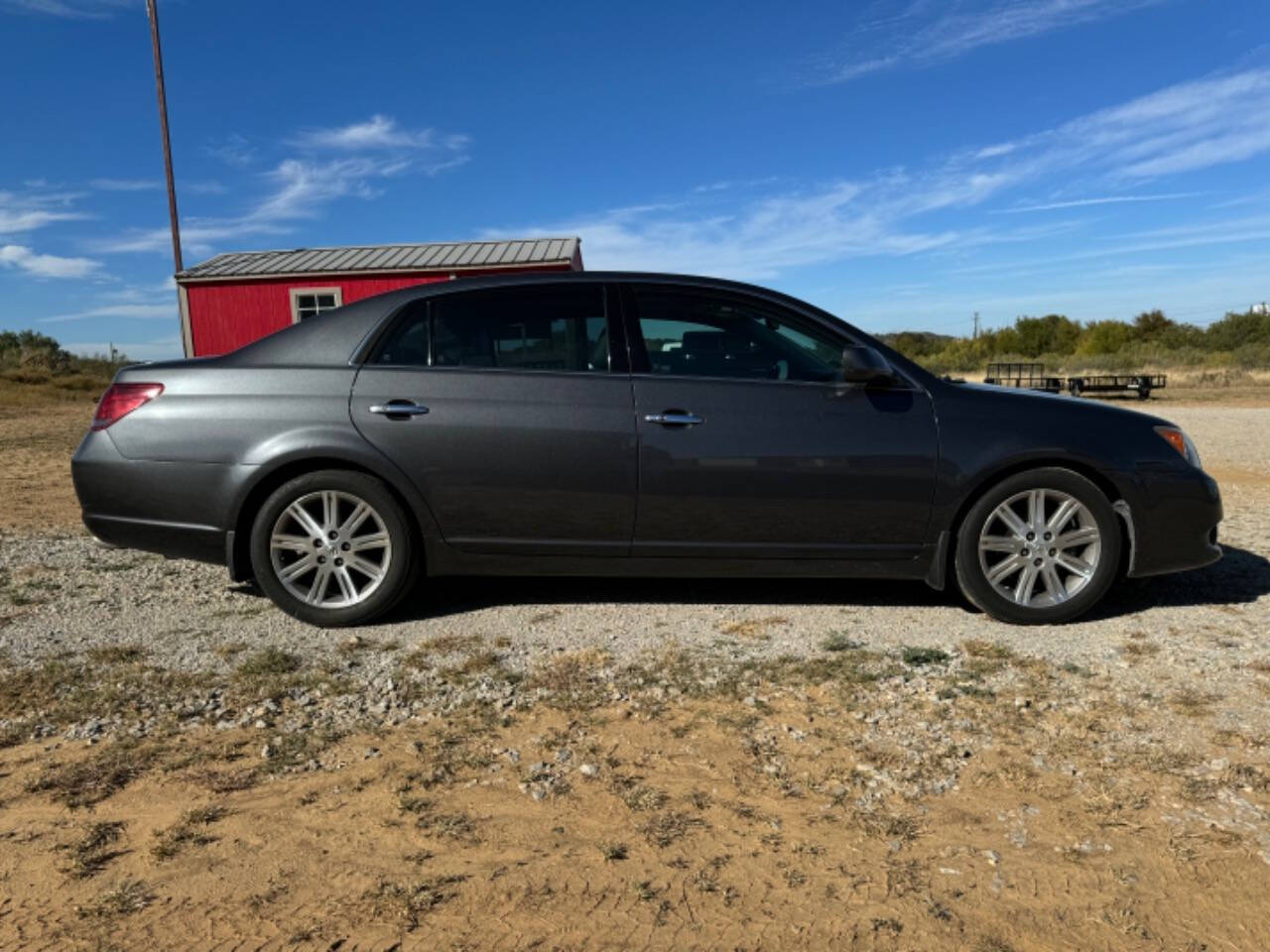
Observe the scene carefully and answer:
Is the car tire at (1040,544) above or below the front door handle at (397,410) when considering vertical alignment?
below

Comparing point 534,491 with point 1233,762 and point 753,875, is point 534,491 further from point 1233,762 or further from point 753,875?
point 1233,762

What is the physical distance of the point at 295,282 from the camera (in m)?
21.3

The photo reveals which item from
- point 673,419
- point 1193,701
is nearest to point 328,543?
point 673,419

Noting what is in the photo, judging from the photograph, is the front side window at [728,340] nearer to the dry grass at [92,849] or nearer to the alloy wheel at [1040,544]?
the alloy wheel at [1040,544]

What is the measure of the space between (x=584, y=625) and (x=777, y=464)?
1.18 metres

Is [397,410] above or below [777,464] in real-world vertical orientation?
above

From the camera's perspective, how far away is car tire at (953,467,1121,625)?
4066 mm

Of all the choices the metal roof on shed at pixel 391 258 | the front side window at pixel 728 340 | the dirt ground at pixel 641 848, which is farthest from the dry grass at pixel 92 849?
the metal roof on shed at pixel 391 258

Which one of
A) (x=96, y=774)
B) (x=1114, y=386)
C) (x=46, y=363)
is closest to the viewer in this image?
(x=96, y=774)

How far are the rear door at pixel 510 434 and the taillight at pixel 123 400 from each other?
1.00 metres

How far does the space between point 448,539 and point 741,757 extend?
1912 mm

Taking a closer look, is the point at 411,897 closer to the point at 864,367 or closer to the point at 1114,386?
the point at 864,367

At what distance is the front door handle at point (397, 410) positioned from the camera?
159 inches

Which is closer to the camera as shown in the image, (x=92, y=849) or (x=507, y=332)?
(x=92, y=849)
